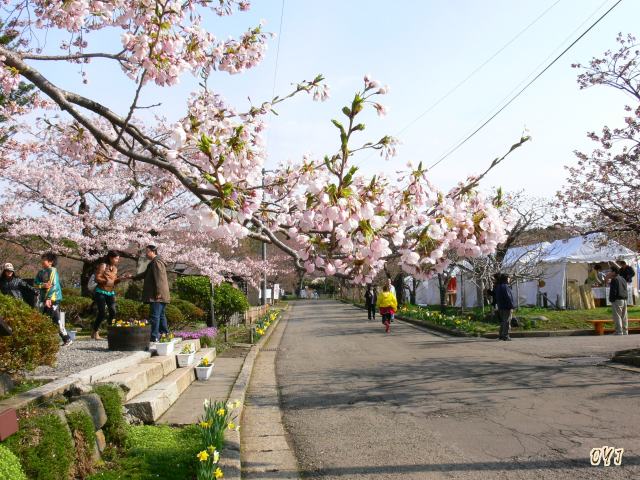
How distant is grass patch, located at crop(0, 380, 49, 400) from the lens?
528 cm

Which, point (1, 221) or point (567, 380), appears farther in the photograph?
point (1, 221)

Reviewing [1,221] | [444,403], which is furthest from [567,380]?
[1,221]

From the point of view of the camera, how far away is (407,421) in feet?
21.4

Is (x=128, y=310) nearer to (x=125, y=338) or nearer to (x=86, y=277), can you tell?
(x=86, y=277)

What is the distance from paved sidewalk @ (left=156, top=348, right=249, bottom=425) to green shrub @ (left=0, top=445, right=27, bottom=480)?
2.76 meters

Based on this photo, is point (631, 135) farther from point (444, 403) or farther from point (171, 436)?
point (171, 436)

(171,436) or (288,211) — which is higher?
(288,211)

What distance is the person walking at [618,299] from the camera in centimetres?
1490

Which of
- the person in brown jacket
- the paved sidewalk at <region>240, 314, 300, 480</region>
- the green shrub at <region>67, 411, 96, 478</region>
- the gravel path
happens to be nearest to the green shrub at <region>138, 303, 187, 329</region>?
the gravel path

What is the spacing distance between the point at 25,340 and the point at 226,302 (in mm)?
13894

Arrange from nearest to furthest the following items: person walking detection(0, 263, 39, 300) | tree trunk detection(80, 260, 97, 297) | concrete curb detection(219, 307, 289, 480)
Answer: concrete curb detection(219, 307, 289, 480)
person walking detection(0, 263, 39, 300)
tree trunk detection(80, 260, 97, 297)

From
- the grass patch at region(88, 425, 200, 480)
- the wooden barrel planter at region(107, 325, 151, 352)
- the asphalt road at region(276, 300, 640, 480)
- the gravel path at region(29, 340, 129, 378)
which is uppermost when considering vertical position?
the wooden barrel planter at region(107, 325, 151, 352)

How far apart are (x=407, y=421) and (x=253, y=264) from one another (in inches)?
753

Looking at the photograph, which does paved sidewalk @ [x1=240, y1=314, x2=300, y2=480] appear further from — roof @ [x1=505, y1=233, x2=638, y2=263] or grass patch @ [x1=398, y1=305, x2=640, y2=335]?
roof @ [x1=505, y1=233, x2=638, y2=263]
